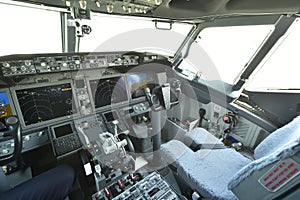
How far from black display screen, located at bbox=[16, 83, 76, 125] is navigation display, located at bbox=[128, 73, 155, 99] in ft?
2.38

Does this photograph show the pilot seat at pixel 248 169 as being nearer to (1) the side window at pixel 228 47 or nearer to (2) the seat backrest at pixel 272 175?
(2) the seat backrest at pixel 272 175

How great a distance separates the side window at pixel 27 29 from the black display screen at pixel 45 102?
40 centimetres

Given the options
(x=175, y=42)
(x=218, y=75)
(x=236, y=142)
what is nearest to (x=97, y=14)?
(x=175, y=42)

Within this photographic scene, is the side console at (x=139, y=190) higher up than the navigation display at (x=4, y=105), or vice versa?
the navigation display at (x=4, y=105)

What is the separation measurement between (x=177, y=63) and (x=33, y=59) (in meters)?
1.96

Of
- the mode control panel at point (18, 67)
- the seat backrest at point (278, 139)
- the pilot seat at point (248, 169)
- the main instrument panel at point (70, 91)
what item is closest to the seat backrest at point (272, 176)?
the pilot seat at point (248, 169)

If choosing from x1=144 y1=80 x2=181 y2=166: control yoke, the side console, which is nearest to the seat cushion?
the side console

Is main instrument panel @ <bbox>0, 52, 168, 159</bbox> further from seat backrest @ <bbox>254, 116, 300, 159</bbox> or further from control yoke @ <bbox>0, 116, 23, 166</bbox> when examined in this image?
seat backrest @ <bbox>254, 116, 300, 159</bbox>

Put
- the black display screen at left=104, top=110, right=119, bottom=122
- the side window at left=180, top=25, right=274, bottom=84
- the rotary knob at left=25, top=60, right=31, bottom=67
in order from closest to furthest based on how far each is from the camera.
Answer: the rotary knob at left=25, top=60, right=31, bottom=67, the side window at left=180, top=25, right=274, bottom=84, the black display screen at left=104, top=110, right=119, bottom=122

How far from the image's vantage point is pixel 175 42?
2404 mm

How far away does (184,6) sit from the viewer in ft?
5.09

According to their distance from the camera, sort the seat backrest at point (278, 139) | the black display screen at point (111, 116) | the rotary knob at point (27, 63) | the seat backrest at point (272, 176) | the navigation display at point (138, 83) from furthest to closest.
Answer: the navigation display at point (138, 83)
the black display screen at point (111, 116)
the rotary knob at point (27, 63)
the seat backrest at point (278, 139)
the seat backrest at point (272, 176)

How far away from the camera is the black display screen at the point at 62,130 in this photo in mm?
1416

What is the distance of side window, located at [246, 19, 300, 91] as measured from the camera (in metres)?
1.47
